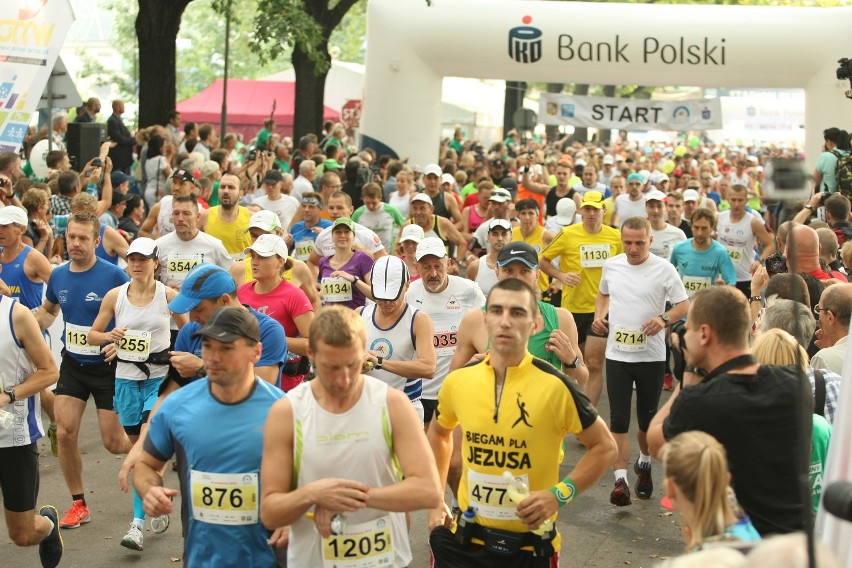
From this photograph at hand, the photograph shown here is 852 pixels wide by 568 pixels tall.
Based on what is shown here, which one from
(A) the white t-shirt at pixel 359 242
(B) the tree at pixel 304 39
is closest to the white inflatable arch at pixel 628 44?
(B) the tree at pixel 304 39

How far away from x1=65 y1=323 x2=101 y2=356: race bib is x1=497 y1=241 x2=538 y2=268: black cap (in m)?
2.81

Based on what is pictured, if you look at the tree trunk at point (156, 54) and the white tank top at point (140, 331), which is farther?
the tree trunk at point (156, 54)

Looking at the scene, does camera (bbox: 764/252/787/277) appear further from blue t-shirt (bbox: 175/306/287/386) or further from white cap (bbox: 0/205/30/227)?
white cap (bbox: 0/205/30/227)

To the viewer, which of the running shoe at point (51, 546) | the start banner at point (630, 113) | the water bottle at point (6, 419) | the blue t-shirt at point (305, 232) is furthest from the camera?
the start banner at point (630, 113)

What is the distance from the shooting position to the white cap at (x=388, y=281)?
7.20 metres

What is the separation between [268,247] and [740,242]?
6.89 metres

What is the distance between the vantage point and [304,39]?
19500 millimetres

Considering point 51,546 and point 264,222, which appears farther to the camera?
point 264,222

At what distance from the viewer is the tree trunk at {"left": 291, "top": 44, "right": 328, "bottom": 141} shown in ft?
81.6

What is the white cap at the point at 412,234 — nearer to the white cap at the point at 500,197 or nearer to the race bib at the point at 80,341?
the race bib at the point at 80,341

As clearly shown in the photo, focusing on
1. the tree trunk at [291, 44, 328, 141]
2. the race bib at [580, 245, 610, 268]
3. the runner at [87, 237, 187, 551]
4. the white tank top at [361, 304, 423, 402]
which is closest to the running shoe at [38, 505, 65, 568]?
the runner at [87, 237, 187, 551]

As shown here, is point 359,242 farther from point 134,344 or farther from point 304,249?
point 134,344

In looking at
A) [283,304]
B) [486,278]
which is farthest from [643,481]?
[283,304]

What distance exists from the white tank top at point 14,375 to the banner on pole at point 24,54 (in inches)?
246
